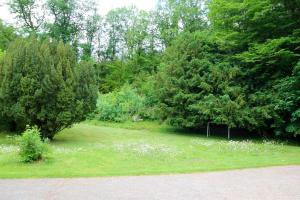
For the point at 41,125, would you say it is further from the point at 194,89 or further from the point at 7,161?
the point at 194,89

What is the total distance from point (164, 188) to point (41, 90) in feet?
38.5

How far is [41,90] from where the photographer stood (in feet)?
64.0

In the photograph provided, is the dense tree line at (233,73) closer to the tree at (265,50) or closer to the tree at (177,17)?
the tree at (265,50)

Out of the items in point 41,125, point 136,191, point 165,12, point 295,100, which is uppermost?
point 165,12

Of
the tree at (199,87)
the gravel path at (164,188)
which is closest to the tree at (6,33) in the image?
the tree at (199,87)

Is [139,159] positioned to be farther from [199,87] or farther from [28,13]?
[28,13]

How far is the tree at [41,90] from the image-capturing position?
64.3ft

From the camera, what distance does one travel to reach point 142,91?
130ft

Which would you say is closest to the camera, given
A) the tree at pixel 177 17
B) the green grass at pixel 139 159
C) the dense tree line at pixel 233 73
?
the green grass at pixel 139 159

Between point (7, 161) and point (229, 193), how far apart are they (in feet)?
27.4

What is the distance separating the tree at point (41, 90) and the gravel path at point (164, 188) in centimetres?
961

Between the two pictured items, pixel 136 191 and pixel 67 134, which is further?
pixel 67 134

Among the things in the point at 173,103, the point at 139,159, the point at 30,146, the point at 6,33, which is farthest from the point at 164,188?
the point at 6,33

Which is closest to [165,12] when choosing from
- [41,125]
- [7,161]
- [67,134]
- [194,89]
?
[194,89]
